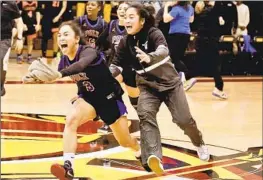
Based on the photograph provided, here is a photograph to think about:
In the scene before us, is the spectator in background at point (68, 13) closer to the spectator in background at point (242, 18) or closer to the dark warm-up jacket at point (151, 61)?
the spectator in background at point (242, 18)

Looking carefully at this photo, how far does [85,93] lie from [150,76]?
0.49 m

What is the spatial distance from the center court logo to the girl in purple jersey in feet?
1.66

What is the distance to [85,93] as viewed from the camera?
189 inches

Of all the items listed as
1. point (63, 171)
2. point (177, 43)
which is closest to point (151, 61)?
point (63, 171)

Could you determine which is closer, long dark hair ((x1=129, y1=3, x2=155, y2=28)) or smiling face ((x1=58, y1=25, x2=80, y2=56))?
smiling face ((x1=58, y1=25, x2=80, y2=56))

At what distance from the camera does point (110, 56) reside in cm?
640

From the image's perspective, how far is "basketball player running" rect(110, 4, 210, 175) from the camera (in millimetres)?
4547

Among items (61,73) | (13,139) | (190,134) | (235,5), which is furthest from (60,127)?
(235,5)

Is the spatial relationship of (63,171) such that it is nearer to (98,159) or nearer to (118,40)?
(98,159)

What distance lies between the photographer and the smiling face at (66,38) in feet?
14.3

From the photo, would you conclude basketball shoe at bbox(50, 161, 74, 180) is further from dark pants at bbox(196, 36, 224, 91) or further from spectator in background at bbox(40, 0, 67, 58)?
spectator in background at bbox(40, 0, 67, 58)

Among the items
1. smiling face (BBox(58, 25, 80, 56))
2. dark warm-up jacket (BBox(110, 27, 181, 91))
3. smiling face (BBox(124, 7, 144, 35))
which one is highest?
smiling face (BBox(124, 7, 144, 35))

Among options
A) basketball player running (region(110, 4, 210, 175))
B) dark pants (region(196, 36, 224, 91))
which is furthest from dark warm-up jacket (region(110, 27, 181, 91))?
dark pants (region(196, 36, 224, 91))

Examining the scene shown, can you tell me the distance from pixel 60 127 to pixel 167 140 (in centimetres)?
121
